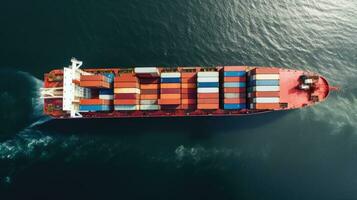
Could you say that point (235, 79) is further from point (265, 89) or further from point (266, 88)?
point (266, 88)

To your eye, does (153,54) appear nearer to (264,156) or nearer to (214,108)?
(214,108)

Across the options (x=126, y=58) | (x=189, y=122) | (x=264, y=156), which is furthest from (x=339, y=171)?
(x=126, y=58)

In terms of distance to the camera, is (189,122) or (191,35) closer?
(189,122)

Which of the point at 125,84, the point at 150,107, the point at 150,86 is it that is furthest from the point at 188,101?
the point at 125,84

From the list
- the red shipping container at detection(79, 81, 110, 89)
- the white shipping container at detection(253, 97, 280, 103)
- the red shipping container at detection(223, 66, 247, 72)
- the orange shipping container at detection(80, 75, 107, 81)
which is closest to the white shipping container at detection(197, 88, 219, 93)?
the red shipping container at detection(223, 66, 247, 72)

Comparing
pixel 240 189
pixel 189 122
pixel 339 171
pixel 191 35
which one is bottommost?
pixel 240 189

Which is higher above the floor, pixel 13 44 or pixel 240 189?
pixel 13 44

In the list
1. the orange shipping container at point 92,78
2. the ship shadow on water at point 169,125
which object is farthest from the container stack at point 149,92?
the orange shipping container at point 92,78
